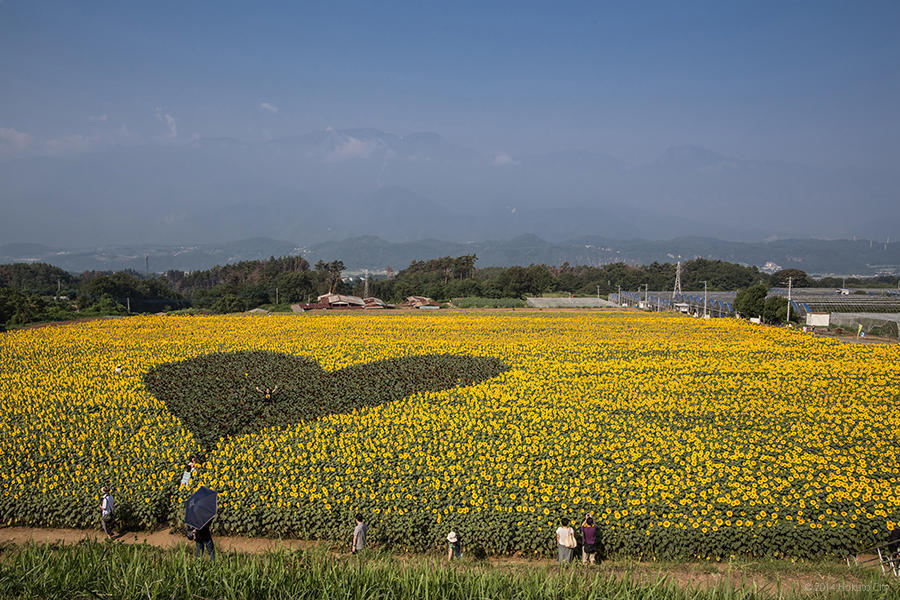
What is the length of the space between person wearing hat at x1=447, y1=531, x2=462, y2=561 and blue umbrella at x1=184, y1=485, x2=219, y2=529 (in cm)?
366

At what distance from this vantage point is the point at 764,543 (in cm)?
934

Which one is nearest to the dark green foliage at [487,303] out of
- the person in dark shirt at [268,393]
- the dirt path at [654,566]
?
the person in dark shirt at [268,393]

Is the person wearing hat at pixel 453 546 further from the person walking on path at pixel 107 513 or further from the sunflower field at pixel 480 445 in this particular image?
the person walking on path at pixel 107 513

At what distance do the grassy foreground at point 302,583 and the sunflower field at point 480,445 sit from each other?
12.0 ft

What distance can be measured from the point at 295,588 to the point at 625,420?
429 inches

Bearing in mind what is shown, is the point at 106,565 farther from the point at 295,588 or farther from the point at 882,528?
the point at 882,528

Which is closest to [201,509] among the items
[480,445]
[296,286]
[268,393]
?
[480,445]

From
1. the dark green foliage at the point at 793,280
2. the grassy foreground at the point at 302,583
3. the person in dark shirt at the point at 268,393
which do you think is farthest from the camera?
the dark green foliage at the point at 793,280

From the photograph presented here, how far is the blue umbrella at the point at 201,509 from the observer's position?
8.20m

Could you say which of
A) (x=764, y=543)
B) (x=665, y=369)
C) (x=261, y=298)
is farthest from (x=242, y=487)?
(x=261, y=298)

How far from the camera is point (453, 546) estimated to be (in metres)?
9.27

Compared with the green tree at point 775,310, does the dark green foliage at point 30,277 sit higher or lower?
higher

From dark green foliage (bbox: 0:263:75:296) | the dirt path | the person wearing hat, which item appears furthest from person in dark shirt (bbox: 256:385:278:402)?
dark green foliage (bbox: 0:263:75:296)

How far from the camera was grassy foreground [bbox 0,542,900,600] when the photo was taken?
225 inches
